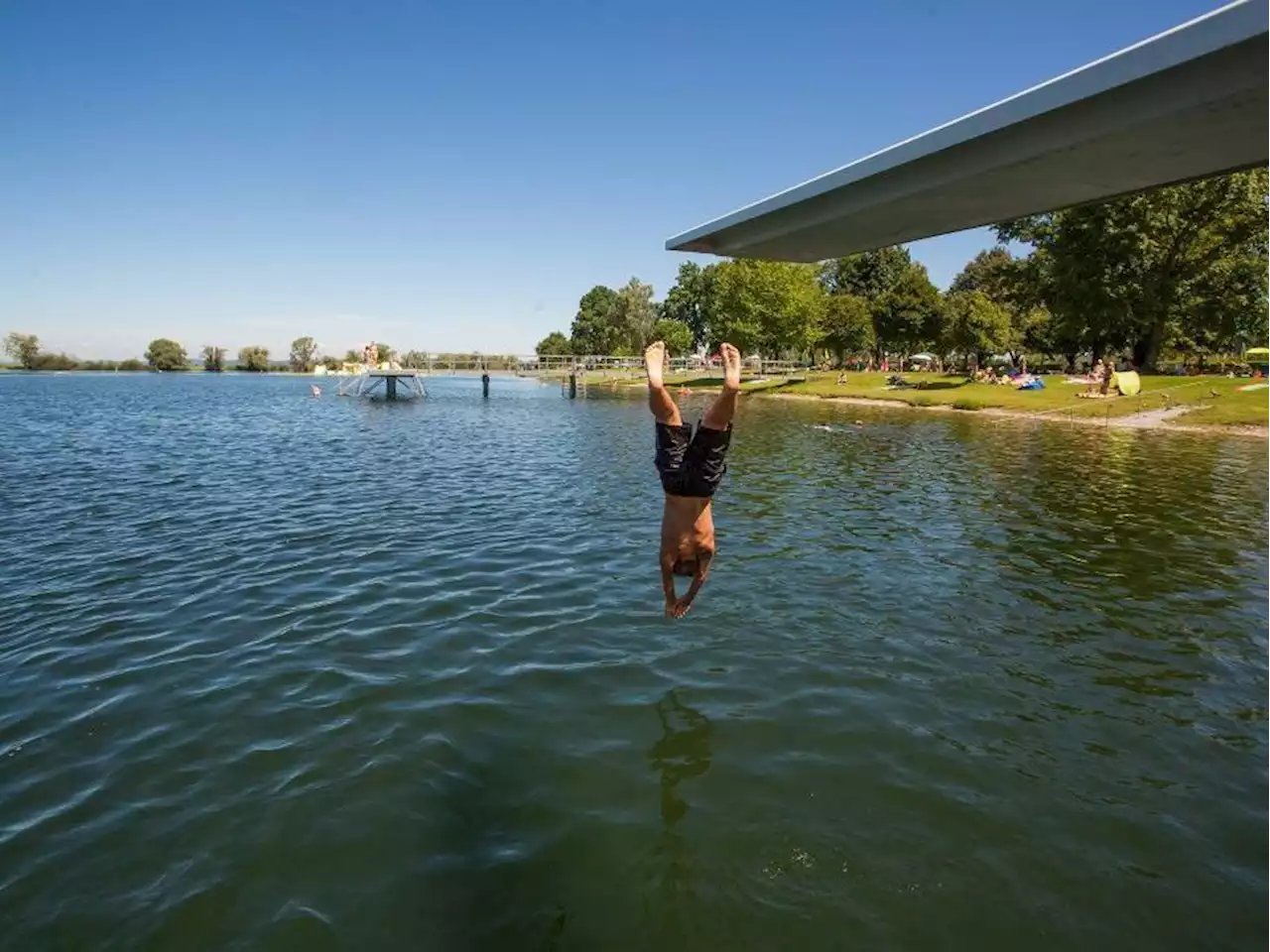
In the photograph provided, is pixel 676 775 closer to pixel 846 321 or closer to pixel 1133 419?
pixel 1133 419

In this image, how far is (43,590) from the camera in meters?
13.8

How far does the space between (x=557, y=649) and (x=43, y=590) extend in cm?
1068

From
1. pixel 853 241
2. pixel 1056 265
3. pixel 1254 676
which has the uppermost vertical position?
pixel 1056 265

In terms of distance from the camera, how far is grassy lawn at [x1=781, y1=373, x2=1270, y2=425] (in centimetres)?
4559

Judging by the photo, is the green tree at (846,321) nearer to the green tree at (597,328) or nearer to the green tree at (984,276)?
the green tree at (984,276)

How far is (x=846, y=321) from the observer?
10581cm

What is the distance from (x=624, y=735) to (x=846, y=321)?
10568 centimetres

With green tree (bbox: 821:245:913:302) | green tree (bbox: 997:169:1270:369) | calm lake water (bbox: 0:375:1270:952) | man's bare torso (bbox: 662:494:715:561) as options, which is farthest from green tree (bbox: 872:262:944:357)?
man's bare torso (bbox: 662:494:715:561)

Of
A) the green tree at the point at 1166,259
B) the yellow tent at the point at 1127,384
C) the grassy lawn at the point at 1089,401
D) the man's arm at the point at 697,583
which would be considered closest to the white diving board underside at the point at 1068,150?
the man's arm at the point at 697,583

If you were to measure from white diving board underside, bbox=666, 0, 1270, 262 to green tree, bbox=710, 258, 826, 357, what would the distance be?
84294mm

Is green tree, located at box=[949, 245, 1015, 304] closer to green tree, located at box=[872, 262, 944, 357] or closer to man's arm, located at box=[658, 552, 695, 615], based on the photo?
green tree, located at box=[872, 262, 944, 357]

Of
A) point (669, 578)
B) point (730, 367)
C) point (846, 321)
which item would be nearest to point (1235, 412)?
point (669, 578)

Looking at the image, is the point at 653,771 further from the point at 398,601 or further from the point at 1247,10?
the point at 1247,10

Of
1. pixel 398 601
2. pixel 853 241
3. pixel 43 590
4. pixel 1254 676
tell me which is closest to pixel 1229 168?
pixel 853 241
